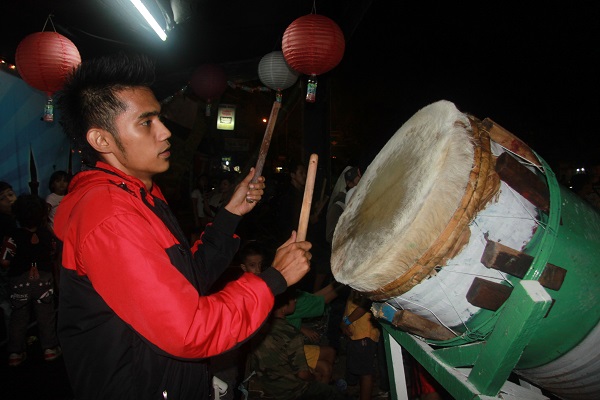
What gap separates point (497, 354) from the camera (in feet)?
4.39

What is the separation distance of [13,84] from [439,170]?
296 inches

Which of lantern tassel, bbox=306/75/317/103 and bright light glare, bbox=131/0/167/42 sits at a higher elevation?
bright light glare, bbox=131/0/167/42

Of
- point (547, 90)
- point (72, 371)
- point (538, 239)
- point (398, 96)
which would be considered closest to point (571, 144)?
point (547, 90)

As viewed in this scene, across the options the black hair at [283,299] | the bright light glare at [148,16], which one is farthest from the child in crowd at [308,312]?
the bright light glare at [148,16]

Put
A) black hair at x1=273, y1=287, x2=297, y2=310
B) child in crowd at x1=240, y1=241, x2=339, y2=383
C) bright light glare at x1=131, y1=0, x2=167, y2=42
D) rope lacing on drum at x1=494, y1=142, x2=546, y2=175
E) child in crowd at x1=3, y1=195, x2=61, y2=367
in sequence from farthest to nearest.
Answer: bright light glare at x1=131, y1=0, x2=167, y2=42, child in crowd at x1=3, y1=195, x2=61, y2=367, child in crowd at x1=240, y1=241, x2=339, y2=383, black hair at x1=273, y1=287, x2=297, y2=310, rope lacing on drum at x1=494, y1=142, x2=546, y2=175

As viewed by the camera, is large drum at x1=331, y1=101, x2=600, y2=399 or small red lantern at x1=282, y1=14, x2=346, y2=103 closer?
large drum at x1=331, y1=101, x2=600, y2=399

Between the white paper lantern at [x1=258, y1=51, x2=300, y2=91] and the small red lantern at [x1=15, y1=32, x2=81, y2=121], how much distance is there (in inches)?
130

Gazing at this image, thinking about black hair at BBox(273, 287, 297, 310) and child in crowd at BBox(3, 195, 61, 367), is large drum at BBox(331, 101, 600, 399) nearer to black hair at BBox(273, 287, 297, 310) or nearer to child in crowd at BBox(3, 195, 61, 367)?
black hair at BBox(273, 287, 297, 310)

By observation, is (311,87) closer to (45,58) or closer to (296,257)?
(45,58)

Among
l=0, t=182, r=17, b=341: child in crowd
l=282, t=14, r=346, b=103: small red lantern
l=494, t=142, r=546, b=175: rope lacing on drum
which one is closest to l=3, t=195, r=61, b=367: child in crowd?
l=0, t=182, r=17, b=341: child in crowd

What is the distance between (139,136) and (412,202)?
1.26 m

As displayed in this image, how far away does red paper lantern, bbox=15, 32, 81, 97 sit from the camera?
4422mm

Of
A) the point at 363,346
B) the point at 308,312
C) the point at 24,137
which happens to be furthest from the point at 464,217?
the point at 24,137

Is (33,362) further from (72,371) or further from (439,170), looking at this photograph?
(439,170)
